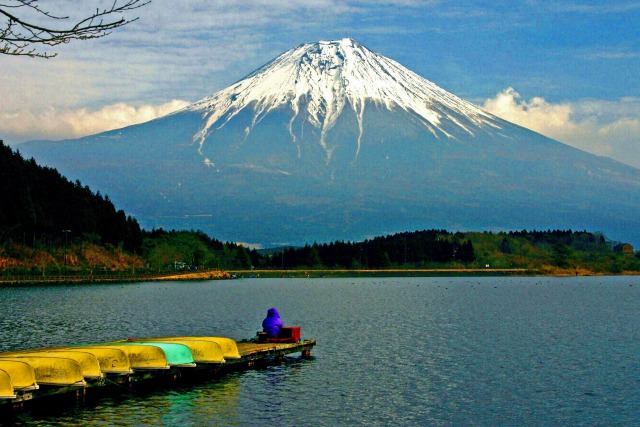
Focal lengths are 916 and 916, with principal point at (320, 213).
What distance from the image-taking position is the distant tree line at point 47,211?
493 feet

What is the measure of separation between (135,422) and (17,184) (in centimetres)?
13349

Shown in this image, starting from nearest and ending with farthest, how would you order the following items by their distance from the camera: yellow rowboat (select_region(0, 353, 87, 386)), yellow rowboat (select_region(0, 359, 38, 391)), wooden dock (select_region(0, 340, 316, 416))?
yellow rowboat (select_region(0, 359, 38, 391)) < wooden dock (select_region(0, 340, 316, 416)) < yellow rowboat (select_region(0, 353, 87, 386))

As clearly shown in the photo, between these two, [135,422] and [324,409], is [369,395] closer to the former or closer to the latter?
[324,409]

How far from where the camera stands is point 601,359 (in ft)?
154

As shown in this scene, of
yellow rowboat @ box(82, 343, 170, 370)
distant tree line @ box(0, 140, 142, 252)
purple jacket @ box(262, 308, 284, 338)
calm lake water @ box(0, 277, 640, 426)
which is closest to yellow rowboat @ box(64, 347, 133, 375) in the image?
yellow rowboat @ box(82, 343, 170, 370)

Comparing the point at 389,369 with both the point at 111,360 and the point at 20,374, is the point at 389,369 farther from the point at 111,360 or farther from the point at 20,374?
the point at 20,374

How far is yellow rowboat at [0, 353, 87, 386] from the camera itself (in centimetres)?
3014

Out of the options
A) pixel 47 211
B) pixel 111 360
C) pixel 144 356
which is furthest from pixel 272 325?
pixel 47 211

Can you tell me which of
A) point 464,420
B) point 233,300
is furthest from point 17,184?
point 464,420

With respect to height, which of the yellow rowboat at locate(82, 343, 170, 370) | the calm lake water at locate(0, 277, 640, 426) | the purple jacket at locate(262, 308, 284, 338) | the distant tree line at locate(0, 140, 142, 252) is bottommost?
the calm lake water at locate(0, 277, 640, 426)

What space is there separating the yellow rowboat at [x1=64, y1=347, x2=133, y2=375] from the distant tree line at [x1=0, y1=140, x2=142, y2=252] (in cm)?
10920

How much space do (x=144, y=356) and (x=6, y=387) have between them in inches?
306

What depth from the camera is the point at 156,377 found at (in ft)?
119

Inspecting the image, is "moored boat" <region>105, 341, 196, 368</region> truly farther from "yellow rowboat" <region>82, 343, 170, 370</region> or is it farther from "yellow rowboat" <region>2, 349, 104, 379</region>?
"yellow rowboat" <region>2, 349, 104, 379</region>
